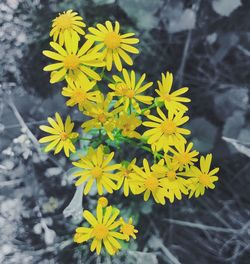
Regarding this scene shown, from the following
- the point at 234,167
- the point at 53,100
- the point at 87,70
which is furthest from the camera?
the point at 234,167

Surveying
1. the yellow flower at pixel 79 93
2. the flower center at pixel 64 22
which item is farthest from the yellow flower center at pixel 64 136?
the flower center at pixel 64 22

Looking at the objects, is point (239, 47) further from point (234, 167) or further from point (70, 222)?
point (70, 222)

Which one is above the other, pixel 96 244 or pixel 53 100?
pixel 53 100

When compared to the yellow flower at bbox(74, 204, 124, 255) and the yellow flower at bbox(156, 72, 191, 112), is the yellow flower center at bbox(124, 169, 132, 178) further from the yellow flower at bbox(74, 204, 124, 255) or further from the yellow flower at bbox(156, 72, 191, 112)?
the yellow flower at bbox(156, 72, 191, 112)

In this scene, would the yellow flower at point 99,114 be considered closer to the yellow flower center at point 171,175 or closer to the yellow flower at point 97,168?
the yellow flower at point 97,168

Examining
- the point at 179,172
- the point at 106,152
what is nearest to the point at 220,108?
the point at 179,172

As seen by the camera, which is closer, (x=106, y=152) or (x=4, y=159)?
(x=106, y=152)

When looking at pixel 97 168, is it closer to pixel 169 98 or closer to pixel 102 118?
pixel 102 118

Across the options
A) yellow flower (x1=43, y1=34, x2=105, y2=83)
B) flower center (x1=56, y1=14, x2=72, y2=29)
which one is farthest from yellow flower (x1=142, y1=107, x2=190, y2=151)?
flower center (x1=56, y1=14, x2=72, y2=29)
